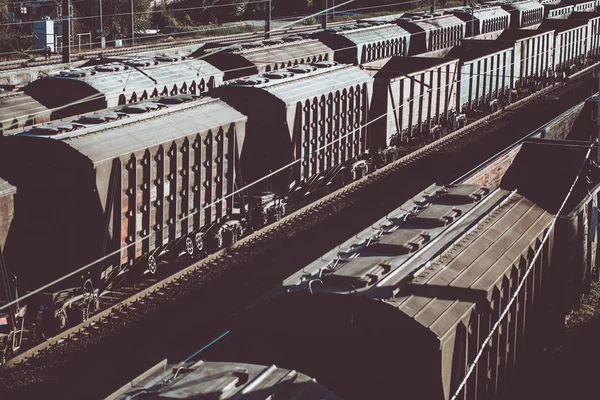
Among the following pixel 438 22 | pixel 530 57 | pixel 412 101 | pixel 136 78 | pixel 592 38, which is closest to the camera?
pixel 136 78

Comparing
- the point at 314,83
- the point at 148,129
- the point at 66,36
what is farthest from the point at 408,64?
the point at 148,129

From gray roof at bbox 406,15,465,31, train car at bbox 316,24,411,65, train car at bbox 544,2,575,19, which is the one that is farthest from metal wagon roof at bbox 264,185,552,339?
train car at bbox 544,2,575,19

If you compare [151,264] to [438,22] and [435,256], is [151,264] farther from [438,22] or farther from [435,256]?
[438,22]

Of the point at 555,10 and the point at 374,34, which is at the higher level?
the point at 555,10

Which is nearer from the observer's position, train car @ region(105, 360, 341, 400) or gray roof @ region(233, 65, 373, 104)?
train car @ region(105, 360, 341, 400)

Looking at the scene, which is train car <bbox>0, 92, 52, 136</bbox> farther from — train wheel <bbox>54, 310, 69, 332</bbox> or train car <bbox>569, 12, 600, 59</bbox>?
train car <bbox>569, 12, 600, 59</bbox>

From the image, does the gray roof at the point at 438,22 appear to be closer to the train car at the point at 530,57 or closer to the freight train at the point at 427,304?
the train car at the point at 530,57

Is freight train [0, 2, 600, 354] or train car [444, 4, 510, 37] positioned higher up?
train car [444, 4, 510, 37]
